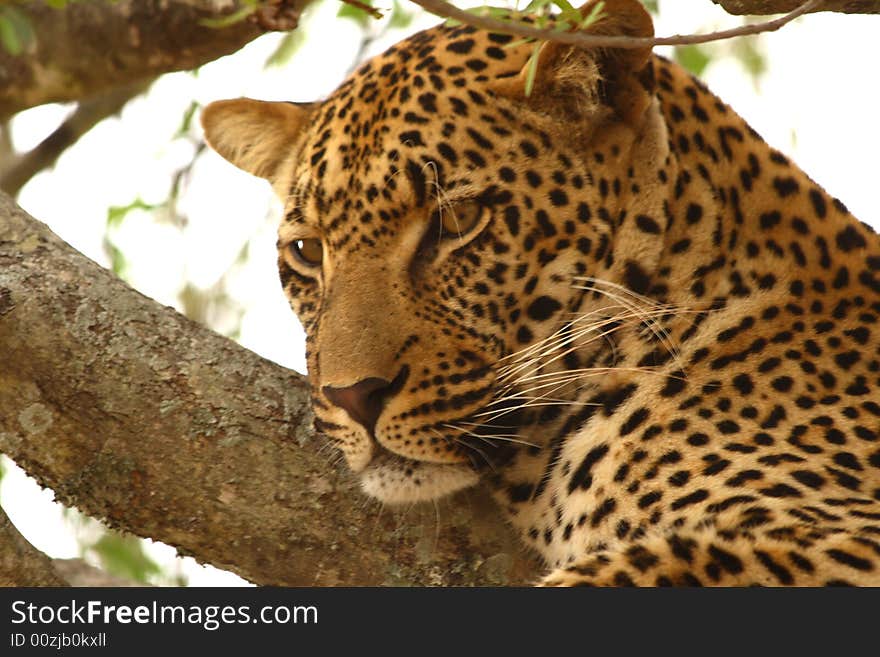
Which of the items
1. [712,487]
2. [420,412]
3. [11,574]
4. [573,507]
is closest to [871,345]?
[712,487]

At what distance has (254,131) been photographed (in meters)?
6.44

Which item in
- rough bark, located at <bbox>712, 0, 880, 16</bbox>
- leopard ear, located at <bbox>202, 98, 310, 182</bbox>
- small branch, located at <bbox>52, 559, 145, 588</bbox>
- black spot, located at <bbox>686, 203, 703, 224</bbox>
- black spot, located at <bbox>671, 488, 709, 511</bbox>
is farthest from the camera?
small branch, located at <bbox>52, 559, 145, 588</bbox>

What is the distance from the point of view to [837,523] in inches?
Answer: 179

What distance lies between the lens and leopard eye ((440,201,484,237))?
543cm

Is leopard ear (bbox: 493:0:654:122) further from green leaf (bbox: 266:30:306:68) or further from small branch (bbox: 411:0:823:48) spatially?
green leaf (bbox: 266:30:306:68)

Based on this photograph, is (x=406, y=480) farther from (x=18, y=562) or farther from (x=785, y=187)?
(x=785, y=187)

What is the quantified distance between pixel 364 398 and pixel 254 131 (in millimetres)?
1752

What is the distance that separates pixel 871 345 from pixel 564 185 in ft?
4.09

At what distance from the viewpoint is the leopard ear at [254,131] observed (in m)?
6.33

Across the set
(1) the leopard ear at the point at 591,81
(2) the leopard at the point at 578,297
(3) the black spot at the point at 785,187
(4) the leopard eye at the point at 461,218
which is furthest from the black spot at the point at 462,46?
(3) the black spot at the point at 785,187

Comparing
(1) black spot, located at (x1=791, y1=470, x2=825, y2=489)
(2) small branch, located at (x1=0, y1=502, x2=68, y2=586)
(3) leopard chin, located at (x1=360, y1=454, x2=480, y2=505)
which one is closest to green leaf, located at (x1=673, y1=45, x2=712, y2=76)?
(3) leopard chin, located at (x1=360, y1=454, x2=480, y2=505)

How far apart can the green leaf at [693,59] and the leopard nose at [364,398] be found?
4347mm

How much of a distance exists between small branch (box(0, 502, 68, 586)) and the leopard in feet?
3.73

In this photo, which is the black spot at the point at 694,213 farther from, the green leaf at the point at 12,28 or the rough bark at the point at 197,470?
the green leaf at the point at 12,28
